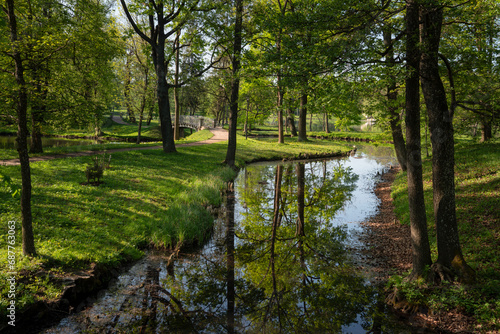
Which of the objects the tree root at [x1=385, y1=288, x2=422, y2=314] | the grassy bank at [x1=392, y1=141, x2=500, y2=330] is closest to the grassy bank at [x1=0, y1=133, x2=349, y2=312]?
the tree root at [x1=385, y1=288, x2=422, y2=314]

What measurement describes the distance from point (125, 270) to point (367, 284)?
559 centimetres

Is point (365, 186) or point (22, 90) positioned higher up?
point (22, 90)

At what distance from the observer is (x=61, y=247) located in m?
6.77

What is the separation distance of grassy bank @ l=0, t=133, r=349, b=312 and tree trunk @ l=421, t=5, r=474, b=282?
629cm

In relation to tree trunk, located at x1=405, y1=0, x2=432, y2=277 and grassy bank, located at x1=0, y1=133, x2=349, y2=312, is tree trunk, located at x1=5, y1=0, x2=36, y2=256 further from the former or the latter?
tree trunk, located at x1=405, y1=0, x2=432, y2=277

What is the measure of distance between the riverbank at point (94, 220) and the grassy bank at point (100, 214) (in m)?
0.02

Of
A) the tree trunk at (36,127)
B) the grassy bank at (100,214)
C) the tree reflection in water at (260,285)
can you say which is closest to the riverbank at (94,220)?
the grassy bank at (100,214)

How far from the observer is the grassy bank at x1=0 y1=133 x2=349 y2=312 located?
6.09 metres

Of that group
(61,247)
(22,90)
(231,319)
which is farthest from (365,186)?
(22,90)

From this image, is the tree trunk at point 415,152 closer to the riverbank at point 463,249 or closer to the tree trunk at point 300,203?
the riverbank at point 463,249

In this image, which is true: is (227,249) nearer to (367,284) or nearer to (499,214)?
(367,284)

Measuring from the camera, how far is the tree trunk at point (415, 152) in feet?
18.6

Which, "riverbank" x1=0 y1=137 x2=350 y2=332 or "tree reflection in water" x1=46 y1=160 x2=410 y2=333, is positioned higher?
"riverbank" x1=0 y1=137 x2=350 y2=332

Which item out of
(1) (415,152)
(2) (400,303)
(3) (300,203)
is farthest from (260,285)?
(3) (300,203)
